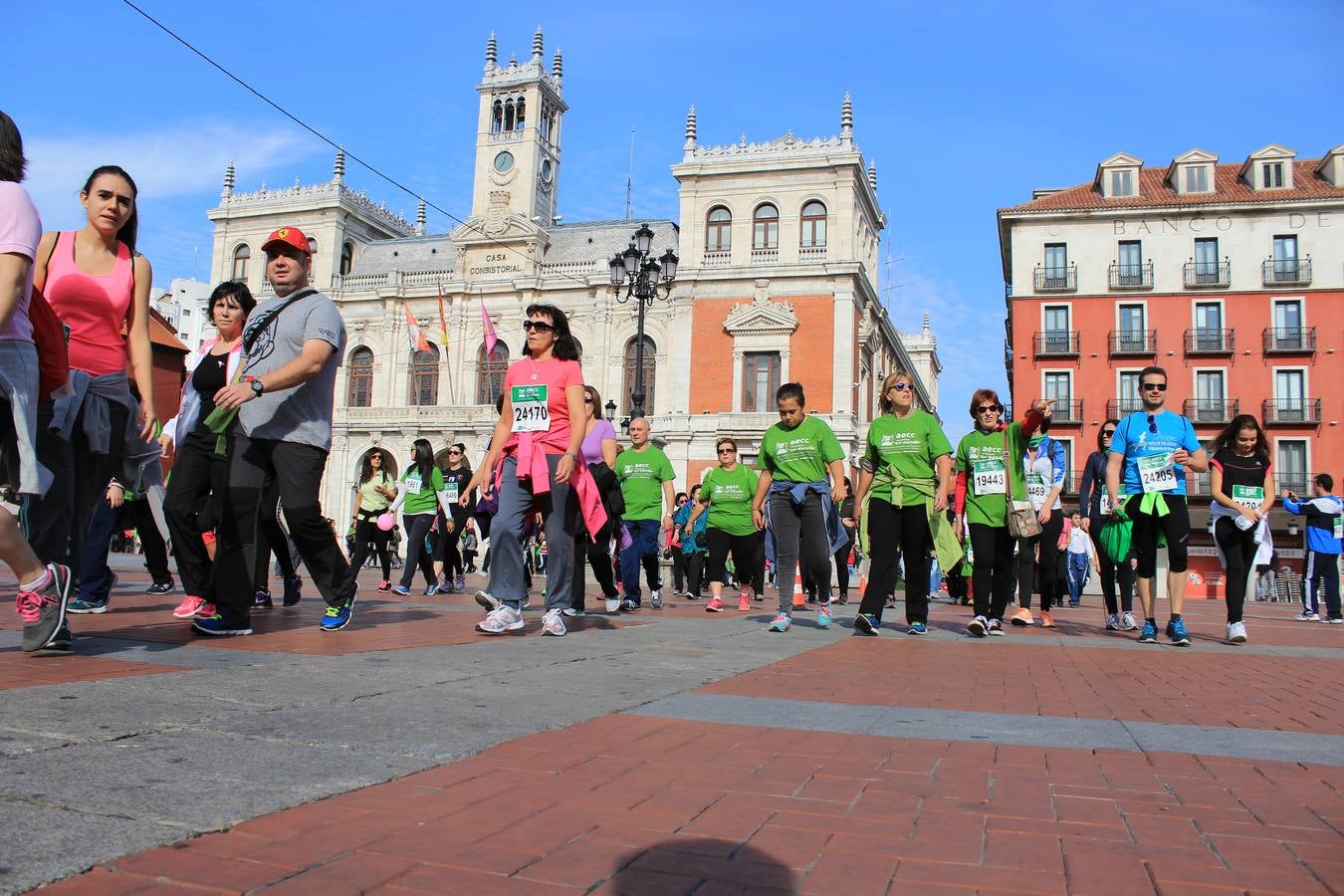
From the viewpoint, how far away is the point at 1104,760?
2959 millimetres

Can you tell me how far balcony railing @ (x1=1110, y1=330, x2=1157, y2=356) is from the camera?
38.1m

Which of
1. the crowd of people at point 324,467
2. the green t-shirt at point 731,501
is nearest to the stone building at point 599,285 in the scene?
the green t-shirt at point 731,501

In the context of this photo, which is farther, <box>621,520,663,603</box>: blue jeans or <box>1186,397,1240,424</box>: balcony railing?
<box>1186,397,1240,424</box>: balcony railing

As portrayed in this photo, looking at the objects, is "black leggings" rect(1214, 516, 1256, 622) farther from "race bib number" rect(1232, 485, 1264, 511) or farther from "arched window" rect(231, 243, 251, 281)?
"arched window" rect(231, 243, 251, 281)

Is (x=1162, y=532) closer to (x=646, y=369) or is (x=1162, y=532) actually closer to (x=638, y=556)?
(x=638, y=556)

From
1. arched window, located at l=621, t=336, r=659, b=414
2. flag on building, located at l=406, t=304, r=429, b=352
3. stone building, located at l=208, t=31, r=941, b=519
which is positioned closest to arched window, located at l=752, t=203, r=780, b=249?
stone building, located at l=208, t=31, r=941, b=519

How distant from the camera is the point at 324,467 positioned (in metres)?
5.26

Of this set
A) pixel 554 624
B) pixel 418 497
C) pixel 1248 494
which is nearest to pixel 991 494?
pixel 1248 494

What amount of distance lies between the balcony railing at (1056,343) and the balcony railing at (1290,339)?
6.44 metres

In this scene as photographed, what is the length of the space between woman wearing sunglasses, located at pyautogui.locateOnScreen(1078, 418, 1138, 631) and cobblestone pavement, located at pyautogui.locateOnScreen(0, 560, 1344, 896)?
168 inches

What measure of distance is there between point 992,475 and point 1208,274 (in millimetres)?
35075

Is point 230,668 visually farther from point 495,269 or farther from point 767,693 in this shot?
point 495,269

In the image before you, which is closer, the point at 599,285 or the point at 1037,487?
the point at 1037,487

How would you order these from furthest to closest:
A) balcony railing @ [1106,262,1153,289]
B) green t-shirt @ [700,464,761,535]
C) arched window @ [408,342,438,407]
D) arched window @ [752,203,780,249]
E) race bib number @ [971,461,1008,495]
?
arched window @ [408,342,438,407] < arched window @ [752,203,780,249] < balcony railing @ [1106,262,1153,289] < green t-shirt @ [700,464,761,535] < race bib number @ [971,461,1008,495]
